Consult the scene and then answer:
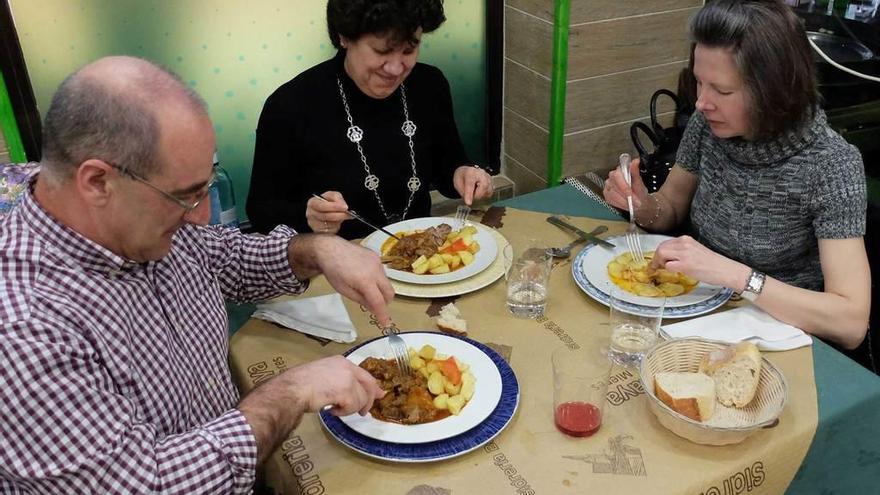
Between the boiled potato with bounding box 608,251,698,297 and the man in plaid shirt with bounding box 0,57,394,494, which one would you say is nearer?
the man in plaid shirt with bounding box 0,57,394,494

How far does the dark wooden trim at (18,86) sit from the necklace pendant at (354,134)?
1088mm

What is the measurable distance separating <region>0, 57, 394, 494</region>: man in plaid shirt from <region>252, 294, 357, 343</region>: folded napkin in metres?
0.27

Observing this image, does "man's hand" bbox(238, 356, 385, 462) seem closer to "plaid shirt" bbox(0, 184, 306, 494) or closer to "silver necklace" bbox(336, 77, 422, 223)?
"plaid shirt" bbox(0, 184, 306, 494)

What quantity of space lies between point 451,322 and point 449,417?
295 millimetres

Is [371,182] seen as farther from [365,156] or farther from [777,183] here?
[777,183]

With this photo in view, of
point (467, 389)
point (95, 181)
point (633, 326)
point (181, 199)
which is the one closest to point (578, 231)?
point (633, 326)

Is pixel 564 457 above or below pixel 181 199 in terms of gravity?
below

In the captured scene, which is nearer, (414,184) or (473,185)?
(473,185)

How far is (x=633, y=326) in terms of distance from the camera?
144 cm

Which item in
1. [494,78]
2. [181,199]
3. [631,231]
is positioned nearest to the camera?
[181,199]

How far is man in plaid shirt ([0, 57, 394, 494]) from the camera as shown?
937 millimetres

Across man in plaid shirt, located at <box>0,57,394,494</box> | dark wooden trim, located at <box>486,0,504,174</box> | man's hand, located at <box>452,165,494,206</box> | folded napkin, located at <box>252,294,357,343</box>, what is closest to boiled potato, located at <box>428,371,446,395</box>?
man in plaid shirt, located at <box>0,57,394,494</box>

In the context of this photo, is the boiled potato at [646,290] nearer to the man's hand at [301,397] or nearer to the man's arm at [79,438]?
the man's hand at [301,397]

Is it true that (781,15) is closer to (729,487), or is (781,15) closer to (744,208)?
(744,208)
